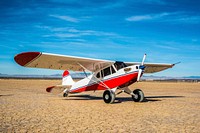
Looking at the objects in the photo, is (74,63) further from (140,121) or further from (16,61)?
(140,121)

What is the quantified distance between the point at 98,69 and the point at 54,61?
302cm

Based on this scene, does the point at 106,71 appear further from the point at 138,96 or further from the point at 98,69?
the point at 138,96

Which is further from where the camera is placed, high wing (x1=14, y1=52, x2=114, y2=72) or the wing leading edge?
the wing leading edge

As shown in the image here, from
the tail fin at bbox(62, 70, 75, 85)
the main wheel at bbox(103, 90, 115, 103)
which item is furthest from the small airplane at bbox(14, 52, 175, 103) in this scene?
the tail fin at bbox(62, 70, 75, 85)

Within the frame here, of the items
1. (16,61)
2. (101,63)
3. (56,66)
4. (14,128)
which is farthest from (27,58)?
(14,128)

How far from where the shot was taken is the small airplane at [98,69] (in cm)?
1399

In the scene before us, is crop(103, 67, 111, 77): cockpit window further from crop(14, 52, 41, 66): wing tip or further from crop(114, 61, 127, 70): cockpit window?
crop(14, 52, 41, 66): wing tip

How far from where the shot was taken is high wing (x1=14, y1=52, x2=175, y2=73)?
1346 cm

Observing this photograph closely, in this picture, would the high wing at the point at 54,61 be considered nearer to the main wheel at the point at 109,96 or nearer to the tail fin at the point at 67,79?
the tail fin at the point at 67,79

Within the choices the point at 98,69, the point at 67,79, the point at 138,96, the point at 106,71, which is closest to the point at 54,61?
the point at 98,69

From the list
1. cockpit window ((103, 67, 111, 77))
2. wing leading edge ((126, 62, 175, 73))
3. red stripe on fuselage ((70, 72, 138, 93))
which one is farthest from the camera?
wing leading edge ((126, 62, 175, 73))

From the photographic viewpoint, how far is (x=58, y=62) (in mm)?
15703

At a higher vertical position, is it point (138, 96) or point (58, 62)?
point (58, 62)

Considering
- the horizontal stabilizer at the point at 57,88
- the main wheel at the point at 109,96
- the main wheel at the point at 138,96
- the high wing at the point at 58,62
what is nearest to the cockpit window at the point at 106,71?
the high wing at the point at 58,62
